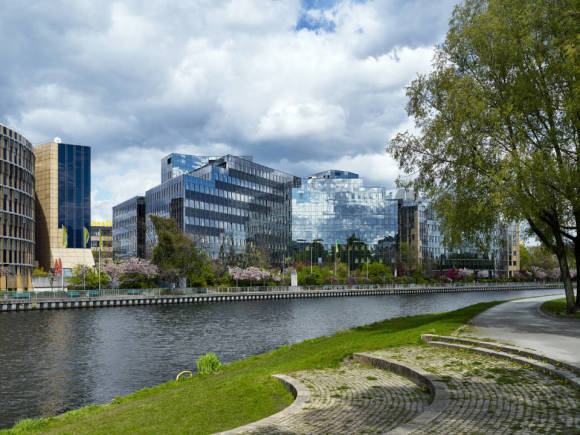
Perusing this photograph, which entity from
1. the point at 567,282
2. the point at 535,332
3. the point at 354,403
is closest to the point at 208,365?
the point at 354,403

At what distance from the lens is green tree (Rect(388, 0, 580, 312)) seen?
993 inches

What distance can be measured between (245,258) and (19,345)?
89100mm

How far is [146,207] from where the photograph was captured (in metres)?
144

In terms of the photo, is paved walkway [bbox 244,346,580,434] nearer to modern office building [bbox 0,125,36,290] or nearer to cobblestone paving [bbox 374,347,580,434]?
cobblestone paving [bbox 374,347,580,434]

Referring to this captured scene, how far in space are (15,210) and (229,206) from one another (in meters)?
53.4

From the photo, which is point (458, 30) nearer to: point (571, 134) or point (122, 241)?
point (571, 134)

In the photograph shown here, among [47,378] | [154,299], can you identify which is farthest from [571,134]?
[154,299]

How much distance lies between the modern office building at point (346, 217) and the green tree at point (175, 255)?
78.1m

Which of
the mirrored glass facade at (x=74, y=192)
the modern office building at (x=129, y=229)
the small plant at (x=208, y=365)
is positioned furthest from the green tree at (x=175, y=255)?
the small plant at (x=208, y=365)

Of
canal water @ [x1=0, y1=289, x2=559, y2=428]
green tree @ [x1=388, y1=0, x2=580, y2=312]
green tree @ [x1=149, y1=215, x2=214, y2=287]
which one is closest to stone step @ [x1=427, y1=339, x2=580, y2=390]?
green tree @ [x1=388, y1=0, x2=580, y2=312]

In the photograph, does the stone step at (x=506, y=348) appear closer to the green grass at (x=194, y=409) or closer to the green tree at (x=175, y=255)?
the green grass at (x=194, y=409)

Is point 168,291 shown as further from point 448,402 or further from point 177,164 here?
point 177,164

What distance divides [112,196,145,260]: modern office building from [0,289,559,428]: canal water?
8043 centimetres

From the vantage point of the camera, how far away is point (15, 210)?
102375 mm
